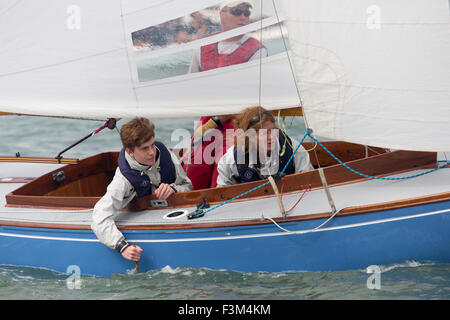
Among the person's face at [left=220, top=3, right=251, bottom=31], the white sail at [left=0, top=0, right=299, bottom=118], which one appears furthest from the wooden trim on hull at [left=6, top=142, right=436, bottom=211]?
the person's face at [left=220, top=3, right=251, bottom=31]

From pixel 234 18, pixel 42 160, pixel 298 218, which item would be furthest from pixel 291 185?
pixel 42 160

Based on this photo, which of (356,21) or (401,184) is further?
(401,184)

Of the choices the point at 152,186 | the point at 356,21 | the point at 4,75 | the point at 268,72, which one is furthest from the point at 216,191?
the point at 4,75

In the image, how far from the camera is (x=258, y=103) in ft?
11.7

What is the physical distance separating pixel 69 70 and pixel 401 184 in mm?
1984

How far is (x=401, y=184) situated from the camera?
307 cm

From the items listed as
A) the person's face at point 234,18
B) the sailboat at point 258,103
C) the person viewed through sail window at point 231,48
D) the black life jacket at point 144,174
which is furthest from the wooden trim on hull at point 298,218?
the person's face at point 234,18

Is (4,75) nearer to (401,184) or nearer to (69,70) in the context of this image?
(69,70)

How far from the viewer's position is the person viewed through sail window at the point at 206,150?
382cm

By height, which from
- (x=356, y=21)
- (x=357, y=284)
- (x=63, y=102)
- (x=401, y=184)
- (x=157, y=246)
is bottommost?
(x=357, y=284)

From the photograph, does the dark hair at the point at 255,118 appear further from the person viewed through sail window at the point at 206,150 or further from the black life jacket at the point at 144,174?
the person viewed through sail window at the point at 206,150

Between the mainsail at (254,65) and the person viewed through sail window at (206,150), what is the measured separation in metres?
0.30

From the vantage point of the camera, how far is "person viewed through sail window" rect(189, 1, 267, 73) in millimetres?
3340

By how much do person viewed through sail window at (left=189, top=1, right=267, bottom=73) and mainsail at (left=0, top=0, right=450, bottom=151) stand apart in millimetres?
29
